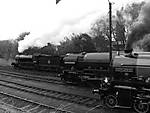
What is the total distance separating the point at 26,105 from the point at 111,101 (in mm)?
5330

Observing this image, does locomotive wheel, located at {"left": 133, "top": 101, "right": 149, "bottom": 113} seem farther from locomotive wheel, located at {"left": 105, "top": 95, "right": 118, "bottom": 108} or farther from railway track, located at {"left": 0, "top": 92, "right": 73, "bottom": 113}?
railway track, located at {"left": 0, "top": 92, "right": 73, "bottom": 113}

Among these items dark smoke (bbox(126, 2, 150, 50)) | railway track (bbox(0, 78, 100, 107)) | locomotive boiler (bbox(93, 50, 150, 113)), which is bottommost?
railway track (bbox(0, 78, 100, 107))

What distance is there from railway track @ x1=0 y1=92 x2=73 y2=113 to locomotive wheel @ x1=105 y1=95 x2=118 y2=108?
97.6 inches

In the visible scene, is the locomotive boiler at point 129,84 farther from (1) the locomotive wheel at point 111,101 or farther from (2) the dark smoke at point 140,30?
(2) the dark smoke at point 140,30

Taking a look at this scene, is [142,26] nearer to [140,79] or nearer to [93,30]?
[140,79]

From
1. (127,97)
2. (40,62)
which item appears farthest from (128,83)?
(40,62)

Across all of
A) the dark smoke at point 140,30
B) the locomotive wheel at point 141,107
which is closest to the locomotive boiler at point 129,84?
the locomotive wheel at point 141,107

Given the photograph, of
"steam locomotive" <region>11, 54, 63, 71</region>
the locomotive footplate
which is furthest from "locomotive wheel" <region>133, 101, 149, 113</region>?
"steam locomotive" <region>11, 54, 63, 71</region>

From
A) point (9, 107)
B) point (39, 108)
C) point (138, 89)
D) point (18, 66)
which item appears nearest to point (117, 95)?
point (138, 89)

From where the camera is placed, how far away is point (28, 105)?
14.5 m

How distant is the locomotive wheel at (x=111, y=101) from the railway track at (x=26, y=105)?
248 cm

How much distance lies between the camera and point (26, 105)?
14.5 m

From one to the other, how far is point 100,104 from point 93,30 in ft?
93.6

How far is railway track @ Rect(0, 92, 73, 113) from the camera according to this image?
13.2m
